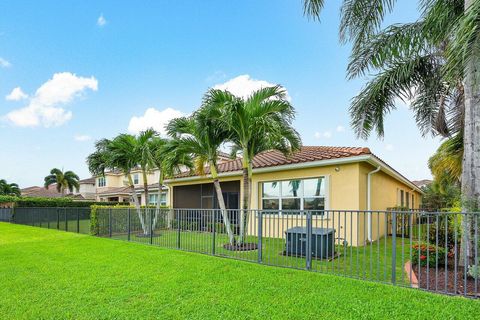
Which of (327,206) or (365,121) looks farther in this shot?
(327,206)

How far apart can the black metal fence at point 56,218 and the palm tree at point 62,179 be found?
3386 centimetres

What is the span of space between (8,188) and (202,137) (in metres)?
51.7

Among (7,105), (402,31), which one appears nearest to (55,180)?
(7,105)

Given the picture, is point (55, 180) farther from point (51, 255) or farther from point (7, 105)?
point (51, 255)

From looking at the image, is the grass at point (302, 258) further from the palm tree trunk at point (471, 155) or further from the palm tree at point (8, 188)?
the palm tree at point (8, 188)

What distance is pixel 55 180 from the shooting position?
52.1 metres

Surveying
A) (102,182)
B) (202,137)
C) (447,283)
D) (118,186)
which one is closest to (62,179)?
(102,182)

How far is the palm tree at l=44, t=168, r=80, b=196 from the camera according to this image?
170ft

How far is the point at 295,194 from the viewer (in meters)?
12.2

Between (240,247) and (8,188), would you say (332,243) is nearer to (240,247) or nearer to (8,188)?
(240,247)

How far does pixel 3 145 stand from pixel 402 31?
31946 mm

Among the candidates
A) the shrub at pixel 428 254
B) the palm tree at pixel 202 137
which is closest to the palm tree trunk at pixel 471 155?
the shrub at pixel 428 254

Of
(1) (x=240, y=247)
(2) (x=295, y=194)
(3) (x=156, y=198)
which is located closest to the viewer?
(1) (x=240, y=247)

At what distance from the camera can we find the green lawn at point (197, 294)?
424cm
